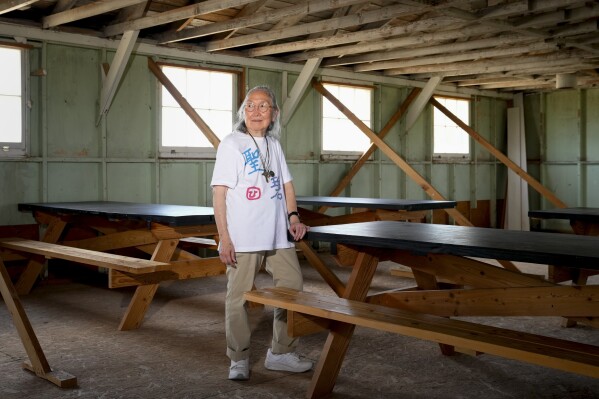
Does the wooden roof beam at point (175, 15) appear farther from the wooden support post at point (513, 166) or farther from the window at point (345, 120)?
the wooden support post at point (513, 166)

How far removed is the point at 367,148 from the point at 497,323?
4932 millimetres

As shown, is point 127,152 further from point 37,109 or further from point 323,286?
point 323,286

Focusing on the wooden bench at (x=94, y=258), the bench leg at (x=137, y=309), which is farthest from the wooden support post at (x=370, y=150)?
the bench leg at (x=137, y=309)

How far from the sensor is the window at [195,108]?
7.62m

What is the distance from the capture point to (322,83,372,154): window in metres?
9.29

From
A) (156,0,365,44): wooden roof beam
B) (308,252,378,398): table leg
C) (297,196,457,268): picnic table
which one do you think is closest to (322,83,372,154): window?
(297,196,457,268): picnic table

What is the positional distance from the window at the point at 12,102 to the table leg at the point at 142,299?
250 centimetres

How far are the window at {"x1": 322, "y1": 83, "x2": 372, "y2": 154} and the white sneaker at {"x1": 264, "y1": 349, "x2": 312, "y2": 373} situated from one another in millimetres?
5697

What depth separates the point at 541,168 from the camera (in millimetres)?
11867

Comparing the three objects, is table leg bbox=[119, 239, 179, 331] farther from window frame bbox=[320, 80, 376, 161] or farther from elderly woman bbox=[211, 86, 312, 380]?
window frame bbox=[320, 80, 376, 161]

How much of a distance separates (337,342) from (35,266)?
3752mm

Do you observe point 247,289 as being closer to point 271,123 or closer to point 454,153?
point 271,123

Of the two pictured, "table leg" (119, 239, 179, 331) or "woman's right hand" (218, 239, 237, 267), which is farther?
"table leg" (119, 239, 179, 331)

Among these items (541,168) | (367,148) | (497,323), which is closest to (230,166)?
(497,323)
